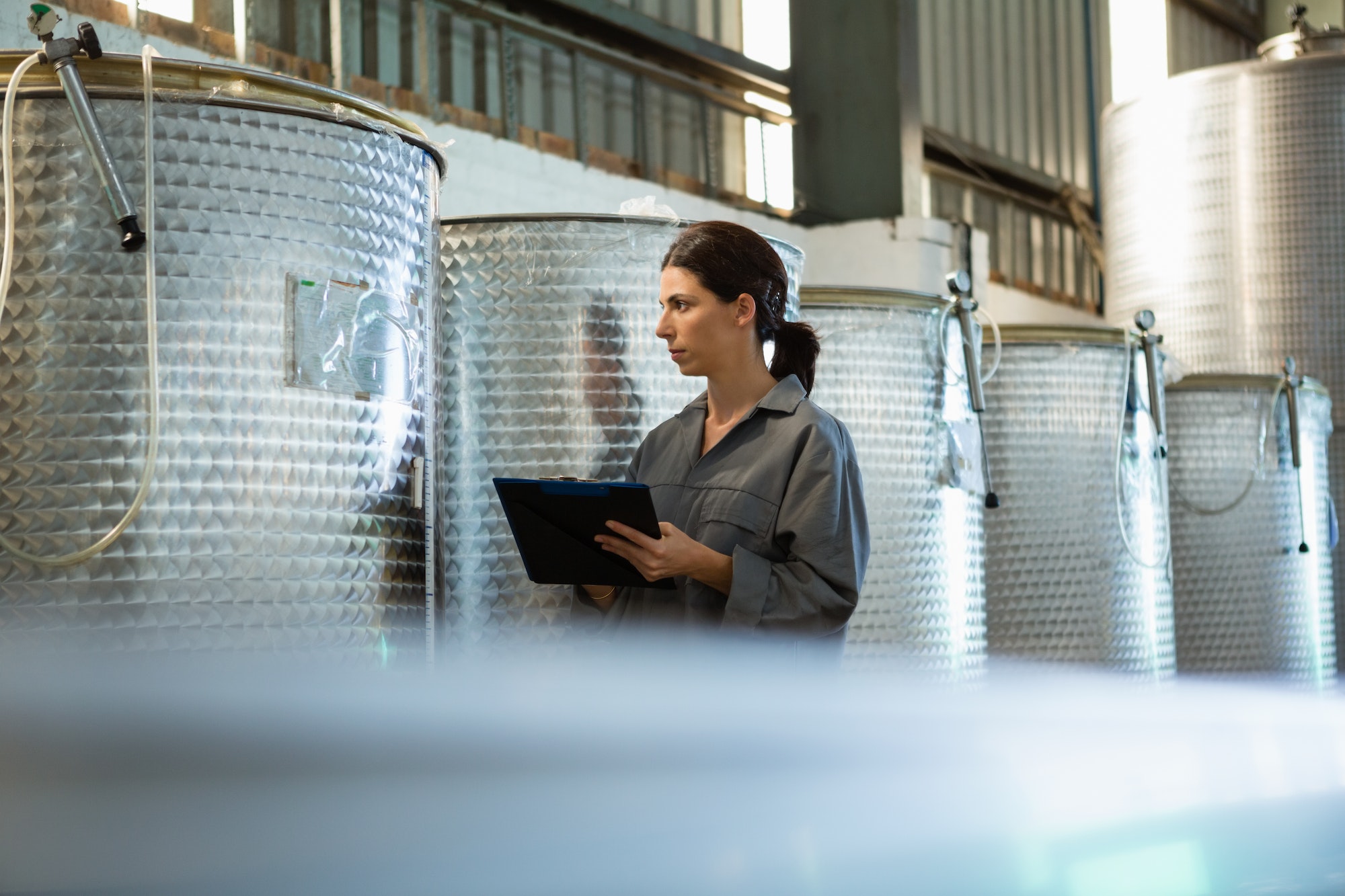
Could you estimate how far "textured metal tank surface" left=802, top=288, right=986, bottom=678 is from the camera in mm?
3926

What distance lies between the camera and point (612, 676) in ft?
8.69

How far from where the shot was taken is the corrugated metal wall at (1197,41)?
12.4 meters

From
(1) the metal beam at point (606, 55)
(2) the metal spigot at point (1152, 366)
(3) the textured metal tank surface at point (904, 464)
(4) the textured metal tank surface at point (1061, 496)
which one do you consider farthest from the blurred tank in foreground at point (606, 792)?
(1) the metal beam at point (606, 55)

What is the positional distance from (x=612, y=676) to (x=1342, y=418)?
5710 millimetres

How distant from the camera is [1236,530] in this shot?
6.02 metres

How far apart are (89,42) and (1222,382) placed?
4765 mm

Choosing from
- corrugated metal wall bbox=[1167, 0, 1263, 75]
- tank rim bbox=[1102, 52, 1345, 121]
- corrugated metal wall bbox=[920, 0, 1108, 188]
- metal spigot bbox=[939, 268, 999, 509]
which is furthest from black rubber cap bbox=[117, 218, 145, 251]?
corrugated metal wall bbox=[1167, 0, 1263, 75]

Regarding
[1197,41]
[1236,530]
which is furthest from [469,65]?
[1197,41]

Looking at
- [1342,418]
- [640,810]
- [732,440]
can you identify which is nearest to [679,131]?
[1342,418]

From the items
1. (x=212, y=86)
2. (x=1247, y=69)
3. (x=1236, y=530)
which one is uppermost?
(x=1247, y=69)

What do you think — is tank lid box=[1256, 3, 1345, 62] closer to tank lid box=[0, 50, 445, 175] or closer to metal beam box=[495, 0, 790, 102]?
metal beam box=[495, 0, 790, 102]

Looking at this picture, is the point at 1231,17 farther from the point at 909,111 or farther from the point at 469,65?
the point at 469,65

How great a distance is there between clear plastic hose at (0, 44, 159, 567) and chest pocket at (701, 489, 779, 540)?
0.83 metres

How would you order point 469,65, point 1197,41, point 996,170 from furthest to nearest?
point 1197,41 → point 996,170 → point 469,65
